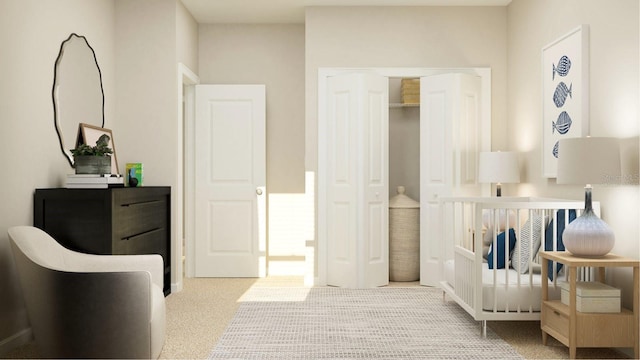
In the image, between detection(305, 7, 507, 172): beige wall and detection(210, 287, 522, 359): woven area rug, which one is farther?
detection(305, 7, 507, 172): beige wall

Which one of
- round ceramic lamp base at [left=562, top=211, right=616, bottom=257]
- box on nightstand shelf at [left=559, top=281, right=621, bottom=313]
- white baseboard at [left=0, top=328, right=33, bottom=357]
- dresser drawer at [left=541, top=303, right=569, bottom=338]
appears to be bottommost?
white baseboard at [left=0, top=328, right=33, bottom=357]

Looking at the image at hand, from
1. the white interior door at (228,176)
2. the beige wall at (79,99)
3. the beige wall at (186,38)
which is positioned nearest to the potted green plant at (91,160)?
the beige wall at (79,99)

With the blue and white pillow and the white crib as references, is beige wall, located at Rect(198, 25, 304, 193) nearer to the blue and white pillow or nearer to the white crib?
the white crib

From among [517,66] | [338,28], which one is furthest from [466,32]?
[338,28]

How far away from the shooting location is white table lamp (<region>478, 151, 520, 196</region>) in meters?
4.94

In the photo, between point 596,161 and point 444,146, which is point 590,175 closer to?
point 596,161

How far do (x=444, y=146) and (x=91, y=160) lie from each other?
9.95 ft

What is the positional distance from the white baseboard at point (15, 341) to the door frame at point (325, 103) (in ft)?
8.57

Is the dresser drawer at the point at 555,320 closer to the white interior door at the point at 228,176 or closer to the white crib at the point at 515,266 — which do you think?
the white crib at the point at 515,266

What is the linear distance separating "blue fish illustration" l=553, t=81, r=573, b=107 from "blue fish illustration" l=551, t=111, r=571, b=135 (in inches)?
3.6

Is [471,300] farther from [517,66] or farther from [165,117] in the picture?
[165,117]

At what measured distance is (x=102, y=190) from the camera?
3730 mm

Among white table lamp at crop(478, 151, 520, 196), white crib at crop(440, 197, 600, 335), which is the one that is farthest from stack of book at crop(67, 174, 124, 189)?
white table lamp at crop(478, 151, 520, 196)

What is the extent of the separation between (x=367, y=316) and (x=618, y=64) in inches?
90.3
